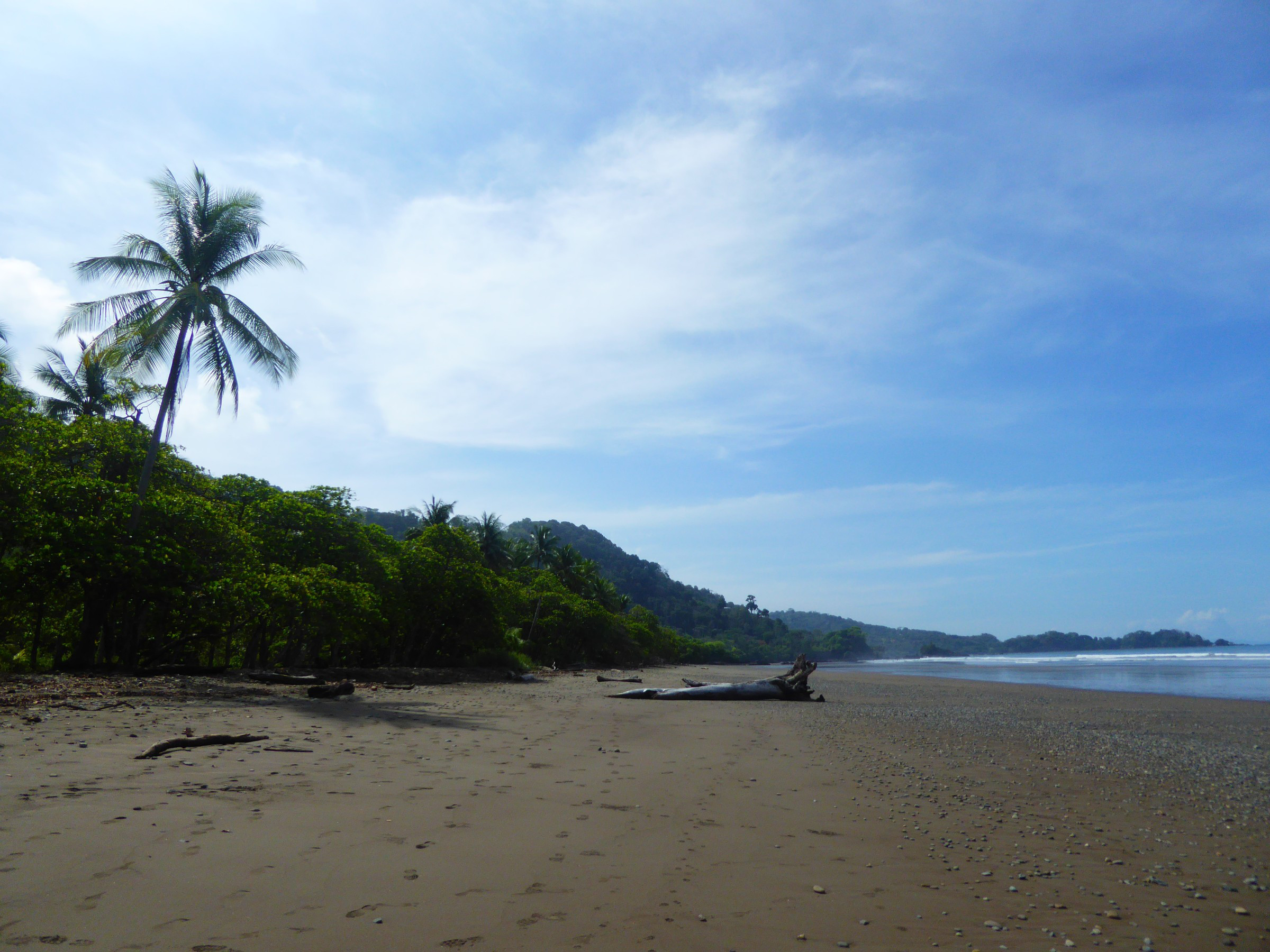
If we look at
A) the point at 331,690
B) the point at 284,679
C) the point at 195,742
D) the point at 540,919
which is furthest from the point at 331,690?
the point at 540,919

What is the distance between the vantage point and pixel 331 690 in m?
14.0

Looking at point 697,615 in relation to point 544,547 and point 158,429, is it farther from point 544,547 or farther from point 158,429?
point 158,429

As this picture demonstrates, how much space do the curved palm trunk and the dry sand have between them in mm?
6925

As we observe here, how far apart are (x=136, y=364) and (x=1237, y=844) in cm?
2346

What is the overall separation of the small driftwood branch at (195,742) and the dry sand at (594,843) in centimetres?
16

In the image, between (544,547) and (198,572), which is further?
(544,547)

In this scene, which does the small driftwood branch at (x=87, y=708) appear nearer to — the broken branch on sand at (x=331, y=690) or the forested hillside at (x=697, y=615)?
the broken branch on sand at (x=331, y=690)

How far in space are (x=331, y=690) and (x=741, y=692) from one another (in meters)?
11.1

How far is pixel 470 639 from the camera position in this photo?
33.6 m

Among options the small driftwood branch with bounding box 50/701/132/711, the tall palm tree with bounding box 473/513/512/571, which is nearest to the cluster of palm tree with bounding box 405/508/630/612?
the tall palm tree with bounding box 473/513/512/571

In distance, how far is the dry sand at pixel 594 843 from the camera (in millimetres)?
3477

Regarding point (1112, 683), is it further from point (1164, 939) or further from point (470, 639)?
point (1164, 939)

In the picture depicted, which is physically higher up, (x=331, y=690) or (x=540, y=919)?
(x=540, y=919)

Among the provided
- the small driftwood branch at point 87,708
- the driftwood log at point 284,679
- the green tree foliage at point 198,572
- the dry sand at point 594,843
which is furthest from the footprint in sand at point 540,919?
the green tree foliage at point 198,572
